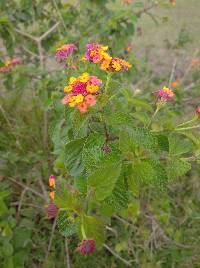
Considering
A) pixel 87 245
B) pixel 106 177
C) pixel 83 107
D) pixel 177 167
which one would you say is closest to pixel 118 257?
pixel 87 245

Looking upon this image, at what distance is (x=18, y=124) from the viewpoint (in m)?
2.22

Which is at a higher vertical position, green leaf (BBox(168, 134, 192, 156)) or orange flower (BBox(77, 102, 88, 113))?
orange flower (BBox(77, 102, 88, 113))

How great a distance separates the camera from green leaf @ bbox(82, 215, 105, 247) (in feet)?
3.51

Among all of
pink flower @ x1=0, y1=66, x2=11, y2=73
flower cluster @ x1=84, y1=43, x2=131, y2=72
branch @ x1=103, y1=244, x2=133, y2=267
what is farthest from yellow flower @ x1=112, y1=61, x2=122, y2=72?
pink flower @ x1=0, y1=66, x2=11, y2=73

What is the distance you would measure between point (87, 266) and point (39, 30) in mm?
1391

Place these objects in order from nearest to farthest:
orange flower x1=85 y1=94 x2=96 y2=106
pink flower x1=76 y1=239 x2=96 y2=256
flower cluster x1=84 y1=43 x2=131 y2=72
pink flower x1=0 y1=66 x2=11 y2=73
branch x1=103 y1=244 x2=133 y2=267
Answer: orange flower x1=85 y1=94 x2=96 y2=106 → flower cluster x1=84 y1=43 x2=131 y2=72 → pink flower x1=76 y1=239 x2=96 y2=256 → branch x1=103 y1=244 x2=133 y2=267 → pink flower x1=0 y1=66 x2=11 y2=73

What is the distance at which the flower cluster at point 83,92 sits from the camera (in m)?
0.84

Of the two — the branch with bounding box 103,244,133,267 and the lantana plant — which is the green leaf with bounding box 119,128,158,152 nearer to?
the lantana plant

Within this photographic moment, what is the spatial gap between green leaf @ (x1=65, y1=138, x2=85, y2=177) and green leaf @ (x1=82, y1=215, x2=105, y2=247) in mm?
173

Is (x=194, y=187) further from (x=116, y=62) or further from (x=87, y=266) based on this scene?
(x=116, y=62)

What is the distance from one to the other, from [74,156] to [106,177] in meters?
0.10

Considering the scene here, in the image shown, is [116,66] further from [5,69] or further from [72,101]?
[5,69]

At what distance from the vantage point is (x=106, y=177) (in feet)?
2.88

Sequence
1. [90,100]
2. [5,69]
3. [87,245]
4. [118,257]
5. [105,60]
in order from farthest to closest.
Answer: [5,69] → [118,257] → [87,245] → [105,60] → [90,100]
